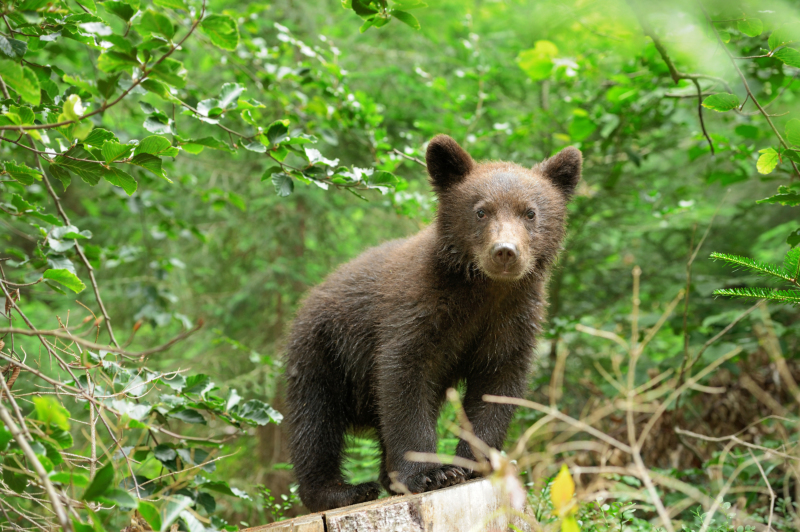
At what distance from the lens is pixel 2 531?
3.29 m

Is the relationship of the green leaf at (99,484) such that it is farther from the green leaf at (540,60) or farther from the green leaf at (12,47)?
the green leaf at (540,60)

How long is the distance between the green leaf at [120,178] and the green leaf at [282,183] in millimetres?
937

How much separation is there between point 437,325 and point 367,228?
6.47m

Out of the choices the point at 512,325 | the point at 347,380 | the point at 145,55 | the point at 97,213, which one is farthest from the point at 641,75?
the point at 97,213

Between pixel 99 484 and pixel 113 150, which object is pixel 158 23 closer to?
pixel 113 150

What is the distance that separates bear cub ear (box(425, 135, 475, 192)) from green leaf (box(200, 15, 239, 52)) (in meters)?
1.79

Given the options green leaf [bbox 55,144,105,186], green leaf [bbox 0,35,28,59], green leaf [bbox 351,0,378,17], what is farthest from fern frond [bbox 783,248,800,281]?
green leaf [bbox 0,35,28,59]

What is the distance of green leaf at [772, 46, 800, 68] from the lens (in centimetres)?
345

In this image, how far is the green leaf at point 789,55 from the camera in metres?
3.45

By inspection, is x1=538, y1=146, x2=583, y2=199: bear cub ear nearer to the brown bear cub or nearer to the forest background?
the brown bear cub

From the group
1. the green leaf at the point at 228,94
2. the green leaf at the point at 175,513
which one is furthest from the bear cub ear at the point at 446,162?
the green leaf at the point at 175,513

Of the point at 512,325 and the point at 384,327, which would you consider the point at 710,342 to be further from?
the point at 384,327

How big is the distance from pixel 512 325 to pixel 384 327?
0.97 m

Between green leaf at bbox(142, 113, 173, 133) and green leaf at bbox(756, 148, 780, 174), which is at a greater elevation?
green leaf at bbox(142, 113, 173, 133)
